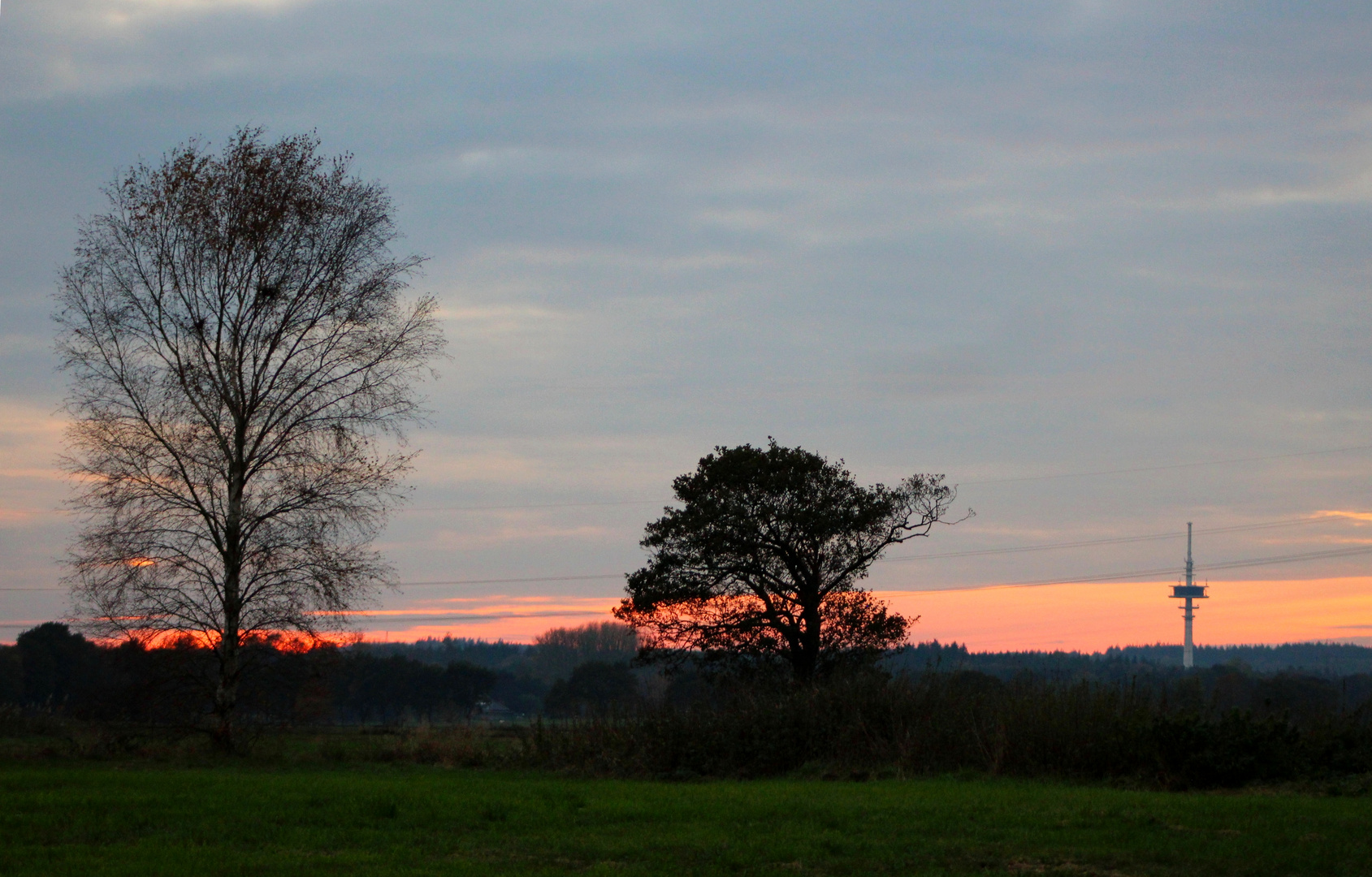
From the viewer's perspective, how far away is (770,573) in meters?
31.2

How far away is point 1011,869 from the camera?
9.60 m

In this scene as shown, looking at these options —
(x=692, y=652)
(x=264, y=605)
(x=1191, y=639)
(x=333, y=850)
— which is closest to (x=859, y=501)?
(x=692, y=652)

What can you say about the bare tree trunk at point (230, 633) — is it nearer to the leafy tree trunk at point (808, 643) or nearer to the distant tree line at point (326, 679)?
the distant tree line at point (326, 679)

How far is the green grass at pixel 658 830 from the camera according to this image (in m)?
9.62

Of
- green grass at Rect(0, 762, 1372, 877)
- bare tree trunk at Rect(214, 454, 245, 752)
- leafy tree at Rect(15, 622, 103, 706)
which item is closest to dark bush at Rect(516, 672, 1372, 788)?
green grass at Rect(0, 762, 1372, 877)

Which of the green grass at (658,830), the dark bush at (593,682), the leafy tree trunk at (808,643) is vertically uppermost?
the leafy tree trunk at (808,643)

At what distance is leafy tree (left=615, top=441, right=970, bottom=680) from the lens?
102 ft

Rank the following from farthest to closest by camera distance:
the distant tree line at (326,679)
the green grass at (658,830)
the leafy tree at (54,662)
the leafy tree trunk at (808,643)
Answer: the leafy tree at (54,662) → the leafy tree trunk at (808,643) → the distant tree line at (326,679) → the green grass at (658,830)

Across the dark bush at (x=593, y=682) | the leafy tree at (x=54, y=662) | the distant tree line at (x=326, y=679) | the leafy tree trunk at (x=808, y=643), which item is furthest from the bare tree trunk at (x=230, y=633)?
the leafy tree at (x=54, y=662)

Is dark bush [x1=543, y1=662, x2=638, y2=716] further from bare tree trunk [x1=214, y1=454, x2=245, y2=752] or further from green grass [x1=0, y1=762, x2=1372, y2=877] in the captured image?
green grass [x1=0, y1=762, x2=1372, y2=877]

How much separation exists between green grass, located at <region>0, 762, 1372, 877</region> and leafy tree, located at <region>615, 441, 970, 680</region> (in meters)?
14.9

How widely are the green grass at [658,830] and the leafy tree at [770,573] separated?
14.9 meters

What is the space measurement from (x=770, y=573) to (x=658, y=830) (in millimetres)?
19588

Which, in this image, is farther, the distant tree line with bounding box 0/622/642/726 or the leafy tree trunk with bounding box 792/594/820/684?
the leafy tree trunk with bounding box 792/594/820/684
